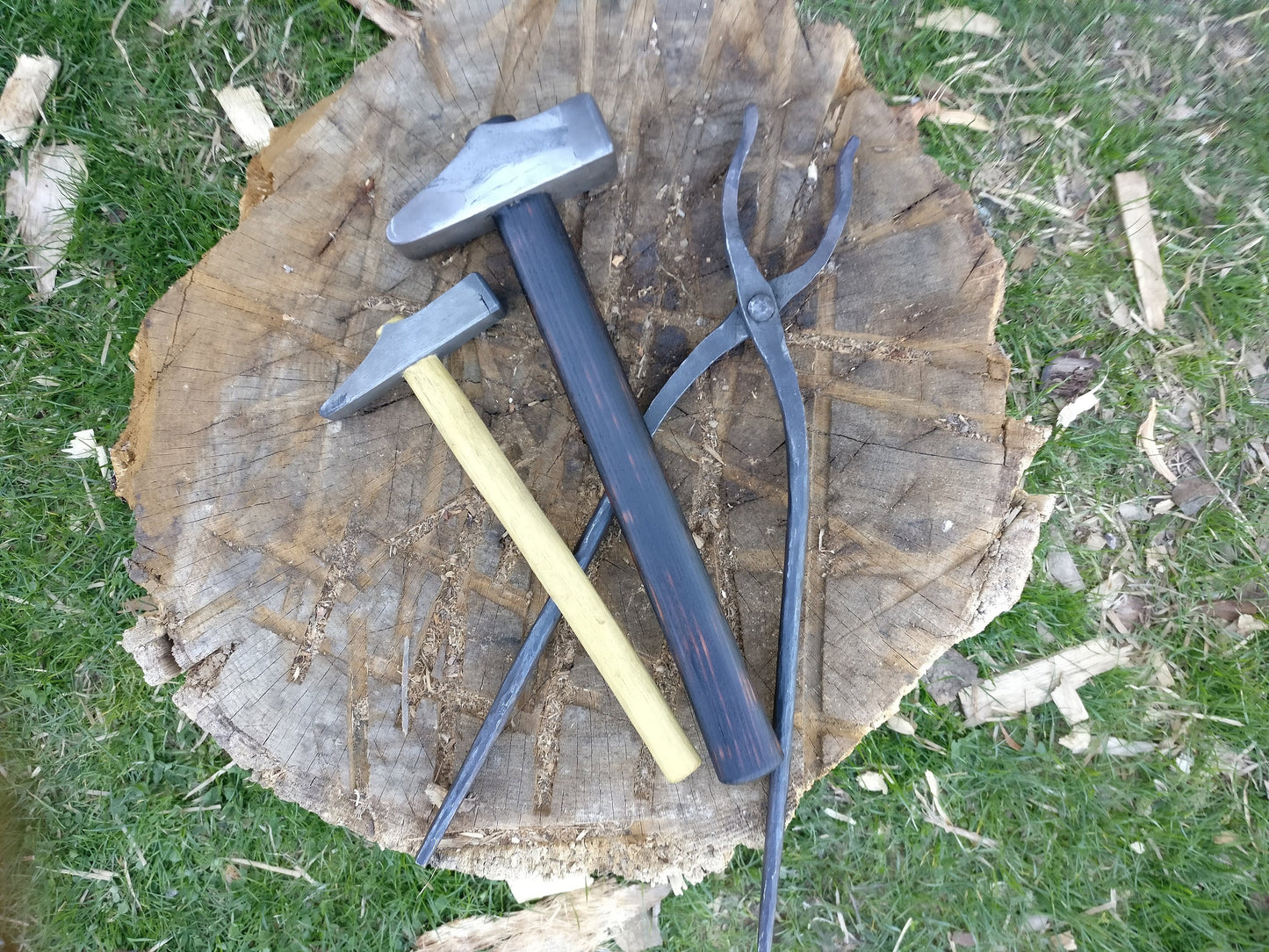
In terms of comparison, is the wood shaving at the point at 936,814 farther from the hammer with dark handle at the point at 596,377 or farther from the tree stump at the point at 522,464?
the hammer with dark handle at the point at 596,377

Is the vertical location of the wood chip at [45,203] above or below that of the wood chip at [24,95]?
below

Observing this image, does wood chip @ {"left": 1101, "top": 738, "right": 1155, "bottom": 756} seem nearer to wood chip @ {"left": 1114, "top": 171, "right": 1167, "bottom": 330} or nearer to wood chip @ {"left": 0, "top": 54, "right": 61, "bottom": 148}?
wood chip @ {"left": 1114, "top": 171, "right": 1167, "bottom": 330}

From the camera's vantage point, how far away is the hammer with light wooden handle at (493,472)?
1.57 meters

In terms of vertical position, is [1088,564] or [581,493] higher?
[581,493]

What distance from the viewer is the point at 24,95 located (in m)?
2.47

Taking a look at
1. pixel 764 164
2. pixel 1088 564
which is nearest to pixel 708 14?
pixel 764 164

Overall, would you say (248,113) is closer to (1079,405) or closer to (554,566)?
(554,566)

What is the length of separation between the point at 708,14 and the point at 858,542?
50.5 inches

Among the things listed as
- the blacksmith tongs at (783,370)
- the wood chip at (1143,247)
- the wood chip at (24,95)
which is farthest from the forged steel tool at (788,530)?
the wood chip at (24,95)

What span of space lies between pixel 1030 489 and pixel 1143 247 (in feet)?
2.85

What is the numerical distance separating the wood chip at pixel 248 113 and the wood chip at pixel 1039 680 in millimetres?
2979

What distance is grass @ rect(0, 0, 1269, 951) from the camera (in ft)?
7.72

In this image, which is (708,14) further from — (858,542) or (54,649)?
(54,649)

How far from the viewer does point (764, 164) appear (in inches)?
68.8
